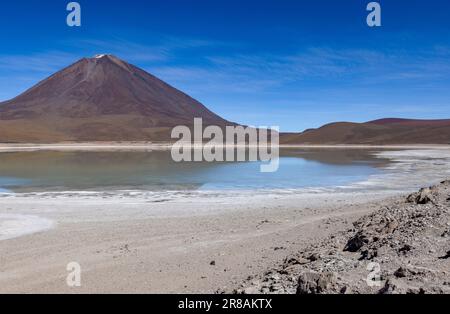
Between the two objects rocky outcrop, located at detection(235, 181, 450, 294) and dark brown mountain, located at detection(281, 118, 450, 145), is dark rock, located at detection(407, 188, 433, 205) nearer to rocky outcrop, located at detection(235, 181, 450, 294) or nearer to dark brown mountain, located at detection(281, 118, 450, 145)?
rocky outcrop, located at detection(235, 181, 450, 294)

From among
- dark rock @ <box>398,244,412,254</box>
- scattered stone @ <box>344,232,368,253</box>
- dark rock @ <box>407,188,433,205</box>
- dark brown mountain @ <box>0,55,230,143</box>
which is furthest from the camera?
dark brown mountain @ <box>0,55,230,143</box>

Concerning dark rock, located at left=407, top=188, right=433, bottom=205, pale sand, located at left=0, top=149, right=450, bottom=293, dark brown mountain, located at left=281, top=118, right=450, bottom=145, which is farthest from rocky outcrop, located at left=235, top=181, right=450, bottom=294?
dark brown mountain, located at left=281, top=118, right=450, bottom=145

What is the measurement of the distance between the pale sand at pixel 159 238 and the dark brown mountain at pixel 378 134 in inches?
2846

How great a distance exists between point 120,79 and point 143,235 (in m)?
198

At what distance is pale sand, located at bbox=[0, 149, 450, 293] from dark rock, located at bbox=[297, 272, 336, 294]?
118 cm

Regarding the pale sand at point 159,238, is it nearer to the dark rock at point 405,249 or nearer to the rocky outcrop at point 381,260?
the rocky outcrop at point 381,260

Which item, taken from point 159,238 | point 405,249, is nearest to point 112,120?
point 159,238

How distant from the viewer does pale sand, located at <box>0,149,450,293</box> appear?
5891 millimetres

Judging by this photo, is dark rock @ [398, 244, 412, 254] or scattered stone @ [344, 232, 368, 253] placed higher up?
dark rock @ [398, 244, 412, 254]

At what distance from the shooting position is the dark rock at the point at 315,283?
450 centimetres

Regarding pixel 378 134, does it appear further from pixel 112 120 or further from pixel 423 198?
pixel 423 198

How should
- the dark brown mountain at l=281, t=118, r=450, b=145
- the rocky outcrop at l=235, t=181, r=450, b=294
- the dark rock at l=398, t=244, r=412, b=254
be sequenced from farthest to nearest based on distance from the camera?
the dark brown mountain at l=281, t=118, r=450, b=145, the dark rock at l=398, t=244, r=412, b=254, the rocky outcrop at l=235, t=181, r=450, b=294

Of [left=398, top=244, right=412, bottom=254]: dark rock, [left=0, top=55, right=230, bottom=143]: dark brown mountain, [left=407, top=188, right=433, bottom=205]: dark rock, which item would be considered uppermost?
[left=0, top=55, right=230, bottom=143]: dark brown mountain

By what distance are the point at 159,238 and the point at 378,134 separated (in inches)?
3781
